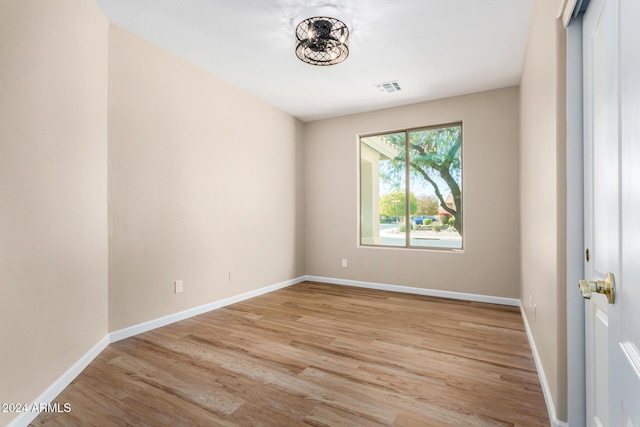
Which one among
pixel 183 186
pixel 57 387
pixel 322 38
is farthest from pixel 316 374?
pixel 322 38

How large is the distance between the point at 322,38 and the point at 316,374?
2.56m

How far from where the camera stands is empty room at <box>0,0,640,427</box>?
1.47m

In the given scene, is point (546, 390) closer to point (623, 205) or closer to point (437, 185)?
point (623, 205)

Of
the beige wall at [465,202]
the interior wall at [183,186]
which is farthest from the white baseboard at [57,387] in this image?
the beige wall at [465,202]

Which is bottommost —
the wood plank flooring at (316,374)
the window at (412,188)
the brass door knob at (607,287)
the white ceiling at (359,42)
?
the wood plank flooring at (316,374)

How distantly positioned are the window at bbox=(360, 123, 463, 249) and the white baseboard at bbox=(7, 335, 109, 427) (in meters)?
3.58

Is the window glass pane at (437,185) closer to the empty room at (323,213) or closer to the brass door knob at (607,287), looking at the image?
the empty room at (323,213)

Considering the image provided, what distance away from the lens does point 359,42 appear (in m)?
2.86

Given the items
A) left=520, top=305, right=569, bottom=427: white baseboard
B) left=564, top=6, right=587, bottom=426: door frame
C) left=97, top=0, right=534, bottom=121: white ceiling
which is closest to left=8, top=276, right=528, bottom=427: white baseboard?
left=520, top=305, right=569, bottom=427: white baseboard

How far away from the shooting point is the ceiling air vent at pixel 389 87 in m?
3.73

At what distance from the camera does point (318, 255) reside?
5.18 metres

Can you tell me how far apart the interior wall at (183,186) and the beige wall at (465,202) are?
77cm

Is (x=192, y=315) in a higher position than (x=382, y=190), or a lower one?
lower

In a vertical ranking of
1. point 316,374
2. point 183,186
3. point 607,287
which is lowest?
point 316,374
